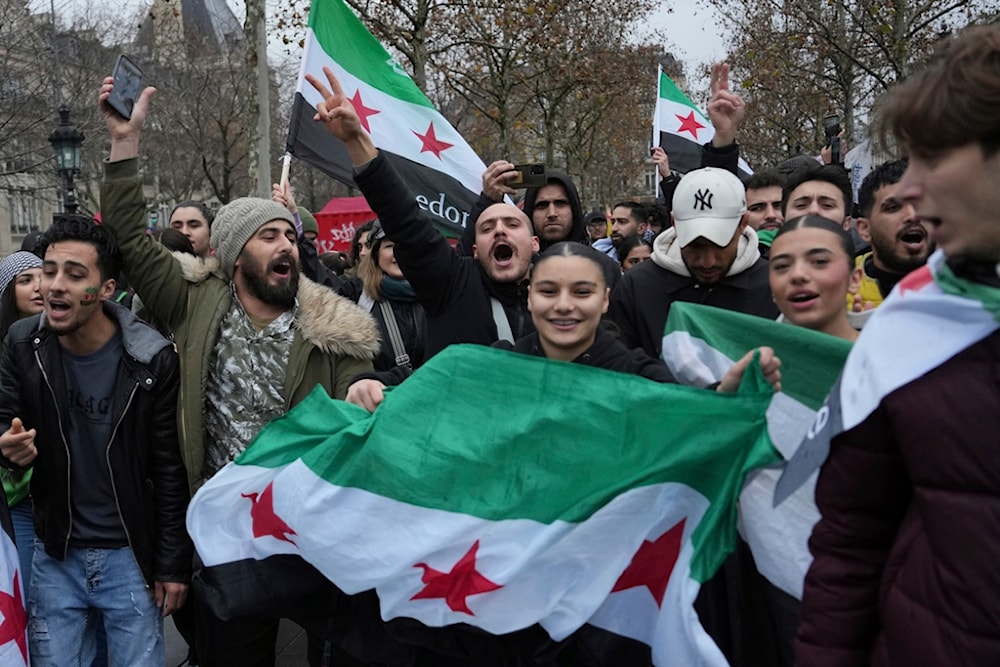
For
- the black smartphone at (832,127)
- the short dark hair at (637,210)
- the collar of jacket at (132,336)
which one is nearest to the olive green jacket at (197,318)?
the collar of jacket at (132,336)

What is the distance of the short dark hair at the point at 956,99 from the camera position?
1.54 metres

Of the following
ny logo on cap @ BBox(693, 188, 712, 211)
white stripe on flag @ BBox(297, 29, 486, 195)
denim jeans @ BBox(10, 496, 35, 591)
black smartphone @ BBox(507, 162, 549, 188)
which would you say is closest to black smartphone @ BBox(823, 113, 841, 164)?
white stripe on flag @ BBox(297, 29, 486, 195)

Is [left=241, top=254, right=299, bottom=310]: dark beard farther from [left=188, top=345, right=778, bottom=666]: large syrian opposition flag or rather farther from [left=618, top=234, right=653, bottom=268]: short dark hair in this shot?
[left=618, top=234, right=653, bottom=268]: short dark hair

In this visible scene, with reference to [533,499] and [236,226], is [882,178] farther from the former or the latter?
[236,226]

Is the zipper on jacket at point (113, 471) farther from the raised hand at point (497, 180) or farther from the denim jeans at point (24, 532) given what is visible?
the raised hand at point (497, 180)

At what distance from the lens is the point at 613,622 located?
2570 millimetres

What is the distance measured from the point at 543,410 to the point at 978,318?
1306 millimetres

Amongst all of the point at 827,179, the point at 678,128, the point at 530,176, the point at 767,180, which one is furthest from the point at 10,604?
the point at 678,128

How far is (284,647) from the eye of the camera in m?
4.96

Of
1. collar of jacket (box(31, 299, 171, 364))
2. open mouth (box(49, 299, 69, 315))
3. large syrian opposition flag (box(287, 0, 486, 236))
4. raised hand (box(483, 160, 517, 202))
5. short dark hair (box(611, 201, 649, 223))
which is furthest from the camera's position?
short dark hair (box(611, 201, 649, 223))

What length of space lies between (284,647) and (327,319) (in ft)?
7.61

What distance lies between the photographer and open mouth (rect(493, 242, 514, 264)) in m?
3.82

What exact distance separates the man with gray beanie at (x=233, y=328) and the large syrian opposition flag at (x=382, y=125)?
65.5 inches

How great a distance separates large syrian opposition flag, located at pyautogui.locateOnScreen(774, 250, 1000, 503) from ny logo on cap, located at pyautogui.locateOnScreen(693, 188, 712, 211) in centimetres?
167
